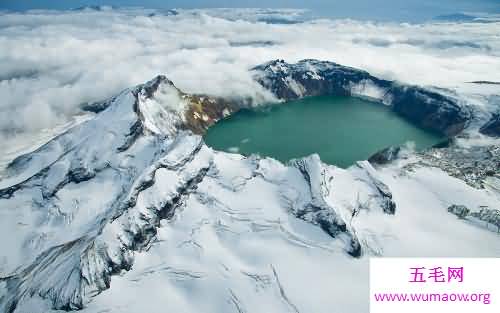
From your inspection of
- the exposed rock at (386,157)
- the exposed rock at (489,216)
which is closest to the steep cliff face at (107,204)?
the exposed rock at (489,216)

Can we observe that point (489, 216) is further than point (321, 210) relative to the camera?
Yes

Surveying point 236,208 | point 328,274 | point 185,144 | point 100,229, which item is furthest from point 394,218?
point 100,229

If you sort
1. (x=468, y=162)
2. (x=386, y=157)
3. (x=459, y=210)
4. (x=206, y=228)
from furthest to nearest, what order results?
(x=468, y=162) < (x=386, y=157) < (x=459, y=210) < (x=206, y=228)

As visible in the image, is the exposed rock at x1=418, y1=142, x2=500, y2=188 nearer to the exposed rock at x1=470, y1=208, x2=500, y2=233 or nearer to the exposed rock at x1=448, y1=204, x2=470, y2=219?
the exposed rock at x1=448, y1=204, x2=470, y2=219

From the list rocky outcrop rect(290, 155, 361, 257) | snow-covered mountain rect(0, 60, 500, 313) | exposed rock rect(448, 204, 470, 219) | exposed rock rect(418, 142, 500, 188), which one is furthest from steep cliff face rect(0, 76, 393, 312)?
exposed rock rect(418, 142, 500, 188)

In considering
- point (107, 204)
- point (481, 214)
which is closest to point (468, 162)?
point (481, 214)

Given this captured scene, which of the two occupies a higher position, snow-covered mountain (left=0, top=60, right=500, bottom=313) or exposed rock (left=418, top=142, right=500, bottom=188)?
snow-covered mountain (left=0, top=60, right=500, bottom=313)

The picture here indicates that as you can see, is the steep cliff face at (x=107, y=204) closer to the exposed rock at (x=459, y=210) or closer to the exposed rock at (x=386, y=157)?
the exposed rock at (x=459, y=210)

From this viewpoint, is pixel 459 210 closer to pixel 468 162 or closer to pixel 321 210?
pixel 321 210
